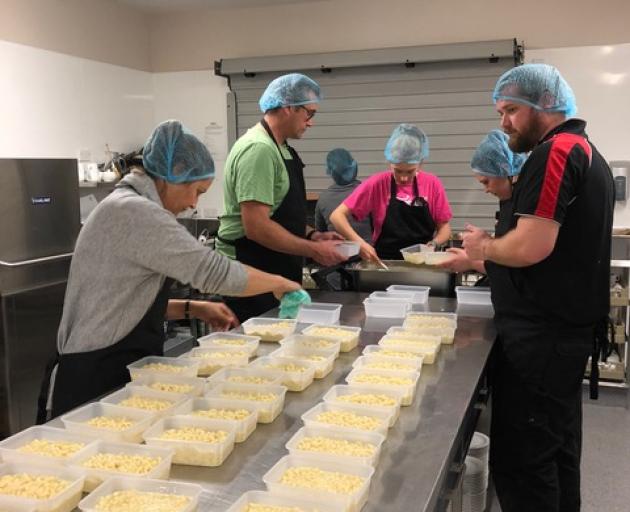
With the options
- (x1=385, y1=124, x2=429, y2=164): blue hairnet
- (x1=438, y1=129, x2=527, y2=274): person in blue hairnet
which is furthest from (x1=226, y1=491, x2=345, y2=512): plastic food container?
(x1=385, y1=124, x2=429, y2=164): blue hairnet

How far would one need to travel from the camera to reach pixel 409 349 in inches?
78.6

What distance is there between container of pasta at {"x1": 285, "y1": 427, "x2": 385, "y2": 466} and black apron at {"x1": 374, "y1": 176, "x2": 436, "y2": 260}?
7.51 feet

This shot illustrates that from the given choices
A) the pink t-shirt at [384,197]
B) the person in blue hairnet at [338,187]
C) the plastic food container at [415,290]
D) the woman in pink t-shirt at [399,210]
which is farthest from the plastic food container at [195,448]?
the person in blue hairnet at [338,187]

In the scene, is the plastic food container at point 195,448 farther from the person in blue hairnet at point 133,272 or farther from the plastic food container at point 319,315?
the plastic food container at point 319,315

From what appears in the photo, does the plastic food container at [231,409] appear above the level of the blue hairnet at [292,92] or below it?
below

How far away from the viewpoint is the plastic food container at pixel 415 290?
2898 mm

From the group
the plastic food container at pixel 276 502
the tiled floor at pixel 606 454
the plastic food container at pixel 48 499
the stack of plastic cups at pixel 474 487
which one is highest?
the plastic food container at pixel 48 499

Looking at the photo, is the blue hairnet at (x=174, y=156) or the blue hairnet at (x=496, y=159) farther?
the blue hairnet at (x=496, y=159)

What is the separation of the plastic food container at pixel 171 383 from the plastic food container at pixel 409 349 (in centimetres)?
60

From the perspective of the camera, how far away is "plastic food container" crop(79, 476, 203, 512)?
3.67ft

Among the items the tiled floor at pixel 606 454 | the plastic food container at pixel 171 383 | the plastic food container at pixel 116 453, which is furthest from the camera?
the tiled floor at pixel 606 454

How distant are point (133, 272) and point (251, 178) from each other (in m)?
0.98

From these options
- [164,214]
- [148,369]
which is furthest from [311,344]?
[164,214]

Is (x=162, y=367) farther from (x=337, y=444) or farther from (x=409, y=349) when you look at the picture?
(x=409, y=349)
